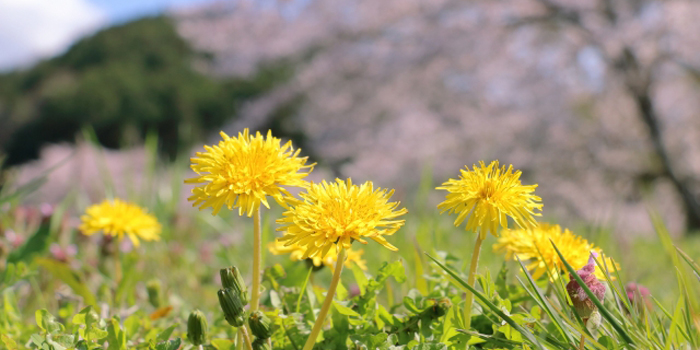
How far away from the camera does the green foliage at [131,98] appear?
1864 cm

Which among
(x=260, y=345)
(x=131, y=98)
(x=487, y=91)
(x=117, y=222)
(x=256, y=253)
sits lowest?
(x=260, y=345)

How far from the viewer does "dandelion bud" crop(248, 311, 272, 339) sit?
2.15 ft

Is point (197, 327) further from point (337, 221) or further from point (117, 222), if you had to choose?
point (117, 222)

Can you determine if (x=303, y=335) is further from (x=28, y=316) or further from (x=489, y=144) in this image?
(x=489, y=144)

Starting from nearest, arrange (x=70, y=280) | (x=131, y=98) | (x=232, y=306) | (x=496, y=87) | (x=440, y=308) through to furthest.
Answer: (x=232, y=306) → (x=440, y=308) → (x=70, y=280) → (x=496, y=87) → (x=131, y=98)

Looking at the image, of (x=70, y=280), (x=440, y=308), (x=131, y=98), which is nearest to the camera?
(x=440, y=308)

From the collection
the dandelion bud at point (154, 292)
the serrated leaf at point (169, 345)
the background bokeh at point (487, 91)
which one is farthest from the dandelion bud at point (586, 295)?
the background bokeh at point (487, 91)

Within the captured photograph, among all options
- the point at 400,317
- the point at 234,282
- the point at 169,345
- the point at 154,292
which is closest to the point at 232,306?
the point at 234,282

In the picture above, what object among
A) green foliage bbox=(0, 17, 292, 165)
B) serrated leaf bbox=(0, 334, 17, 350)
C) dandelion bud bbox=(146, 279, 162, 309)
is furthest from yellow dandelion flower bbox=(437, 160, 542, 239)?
green foliage bbox=(0, 17, 292, 165)

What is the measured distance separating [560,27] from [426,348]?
6373 mm

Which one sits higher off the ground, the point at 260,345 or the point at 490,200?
the point at 490,200

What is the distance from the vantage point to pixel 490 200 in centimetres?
68

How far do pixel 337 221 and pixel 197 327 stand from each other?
8.9 inches

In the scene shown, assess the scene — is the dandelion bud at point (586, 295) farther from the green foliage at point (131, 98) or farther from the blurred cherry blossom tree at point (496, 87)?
the green foliage at point (131, 98)
